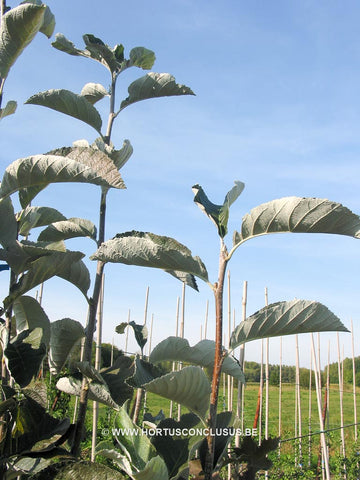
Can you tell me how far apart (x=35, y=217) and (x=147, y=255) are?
0.54 metres

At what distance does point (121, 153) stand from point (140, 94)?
0.96ft

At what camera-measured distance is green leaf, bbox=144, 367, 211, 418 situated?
0.91 metres

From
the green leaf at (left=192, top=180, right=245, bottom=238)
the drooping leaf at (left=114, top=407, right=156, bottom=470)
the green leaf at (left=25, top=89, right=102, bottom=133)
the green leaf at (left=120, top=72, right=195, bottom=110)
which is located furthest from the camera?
the green leaf at (left=120, top=72, right=195, bottom=110)

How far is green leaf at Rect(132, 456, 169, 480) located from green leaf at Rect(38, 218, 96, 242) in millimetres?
765

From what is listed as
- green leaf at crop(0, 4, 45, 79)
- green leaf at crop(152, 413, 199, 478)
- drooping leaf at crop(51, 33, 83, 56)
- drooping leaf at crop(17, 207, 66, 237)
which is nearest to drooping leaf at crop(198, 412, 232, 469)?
green leaf at crop(152, 413, 199, 478)

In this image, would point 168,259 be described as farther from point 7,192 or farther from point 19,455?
point 19,455

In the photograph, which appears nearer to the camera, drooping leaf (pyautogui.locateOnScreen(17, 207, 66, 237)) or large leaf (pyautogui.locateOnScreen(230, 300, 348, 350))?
large leaf (pyautogui.locateOnScreen(230, 300, 348, 350))

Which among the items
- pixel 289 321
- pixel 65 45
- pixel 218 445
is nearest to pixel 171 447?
pixel 218 445

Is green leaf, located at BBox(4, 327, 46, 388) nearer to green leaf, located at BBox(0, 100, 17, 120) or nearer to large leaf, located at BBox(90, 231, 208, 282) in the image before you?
large leaf, located at BBox(90, 231, 208, 282)

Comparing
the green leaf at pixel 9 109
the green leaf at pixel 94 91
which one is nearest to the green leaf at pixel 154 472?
the green leaf at pixel 9 109

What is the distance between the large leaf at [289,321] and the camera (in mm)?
1041

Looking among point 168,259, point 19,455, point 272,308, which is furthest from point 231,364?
point 19,455

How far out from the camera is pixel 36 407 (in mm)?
1171

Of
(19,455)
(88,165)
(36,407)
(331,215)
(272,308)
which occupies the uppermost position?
(88,165)
